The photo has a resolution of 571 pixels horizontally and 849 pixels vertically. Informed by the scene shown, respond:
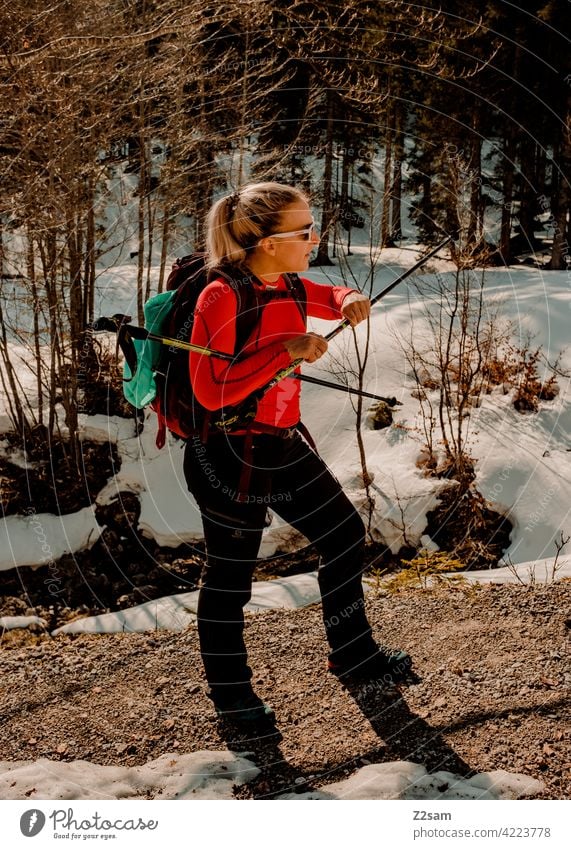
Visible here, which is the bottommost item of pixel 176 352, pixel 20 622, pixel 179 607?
pixel 20 622

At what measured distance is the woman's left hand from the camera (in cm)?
292

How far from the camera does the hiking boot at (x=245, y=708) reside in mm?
3152

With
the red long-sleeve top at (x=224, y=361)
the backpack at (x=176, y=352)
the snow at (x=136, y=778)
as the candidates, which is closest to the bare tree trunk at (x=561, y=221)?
the backpack at (x=176, y=352)

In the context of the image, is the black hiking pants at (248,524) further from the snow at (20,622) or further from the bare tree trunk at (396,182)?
the snow at (20,622)

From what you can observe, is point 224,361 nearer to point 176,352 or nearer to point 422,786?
point 176,352

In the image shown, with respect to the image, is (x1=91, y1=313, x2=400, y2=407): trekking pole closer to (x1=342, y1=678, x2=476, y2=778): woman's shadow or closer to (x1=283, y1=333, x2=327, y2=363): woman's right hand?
(x1=283, y1=333, x2=327, y2=363): woman's right hand

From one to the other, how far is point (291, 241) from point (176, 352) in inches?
23.9

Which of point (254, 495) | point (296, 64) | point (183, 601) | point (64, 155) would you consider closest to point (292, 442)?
point (254, 495)

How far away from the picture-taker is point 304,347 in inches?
103

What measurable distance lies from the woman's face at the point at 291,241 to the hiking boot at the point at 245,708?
1.82m

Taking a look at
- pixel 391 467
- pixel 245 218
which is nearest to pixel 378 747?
pixel 245 218

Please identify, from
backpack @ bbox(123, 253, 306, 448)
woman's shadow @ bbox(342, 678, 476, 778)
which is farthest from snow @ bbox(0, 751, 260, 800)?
backpack @ bbox(123, 253, 306, 448)

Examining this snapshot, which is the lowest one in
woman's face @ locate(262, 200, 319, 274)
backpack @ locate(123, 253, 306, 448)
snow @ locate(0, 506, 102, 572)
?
snow @ locate(0, 506, 102, 572)

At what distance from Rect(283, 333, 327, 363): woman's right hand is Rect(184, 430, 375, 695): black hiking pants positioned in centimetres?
43
